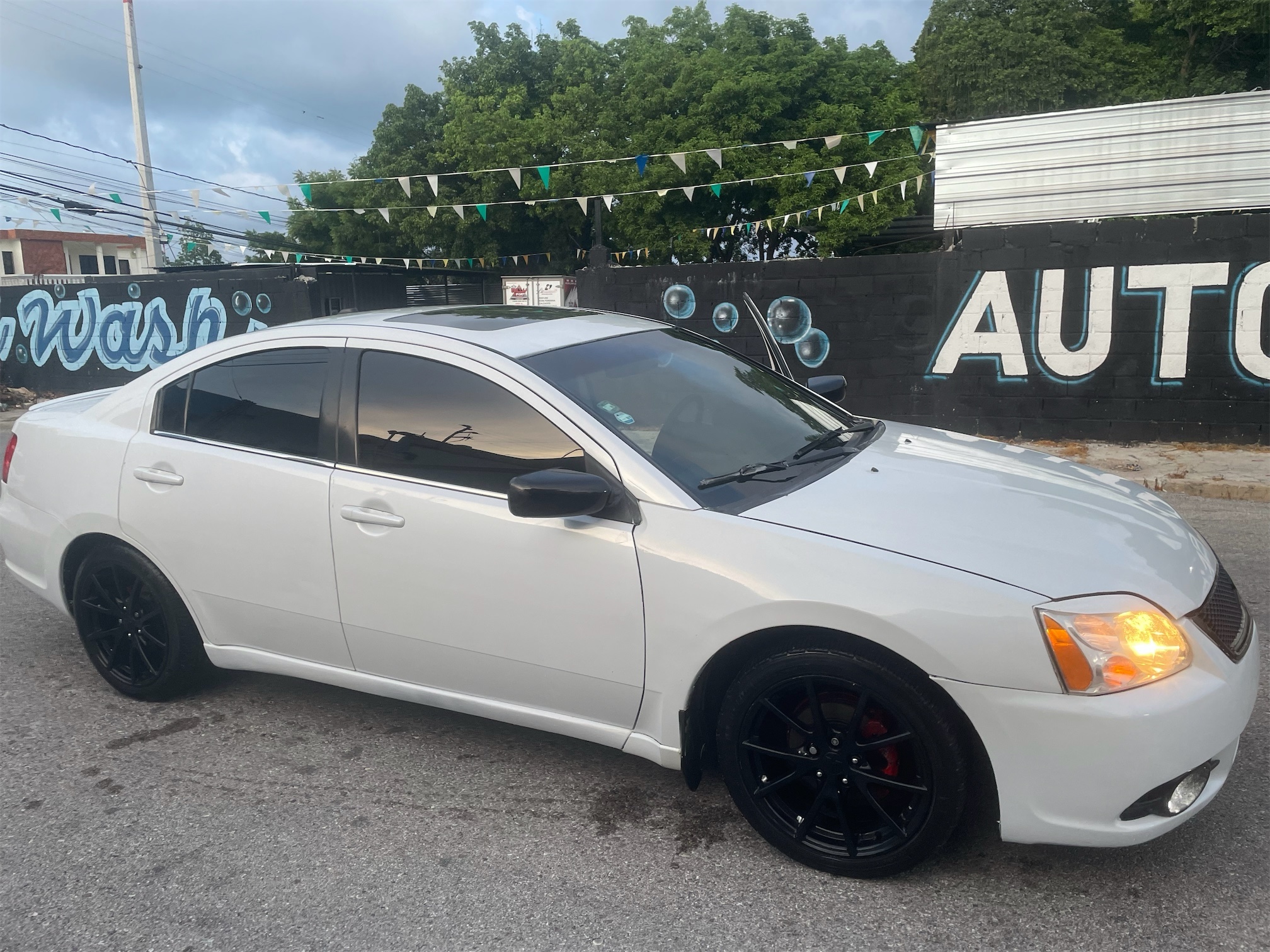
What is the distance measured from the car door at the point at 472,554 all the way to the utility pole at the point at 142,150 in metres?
21.2

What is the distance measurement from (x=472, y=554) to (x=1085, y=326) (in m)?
9.17

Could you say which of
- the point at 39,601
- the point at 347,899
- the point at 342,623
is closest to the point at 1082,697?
the point at 347,899

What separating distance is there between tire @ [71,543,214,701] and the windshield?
1.83 meters

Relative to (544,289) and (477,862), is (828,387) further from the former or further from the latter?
(544,289)

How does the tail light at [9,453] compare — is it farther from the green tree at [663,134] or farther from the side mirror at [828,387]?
the green tree at [663,134]

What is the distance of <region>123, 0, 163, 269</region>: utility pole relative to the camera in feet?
74.0

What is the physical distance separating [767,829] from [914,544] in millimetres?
942

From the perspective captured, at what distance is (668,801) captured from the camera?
10.4ft

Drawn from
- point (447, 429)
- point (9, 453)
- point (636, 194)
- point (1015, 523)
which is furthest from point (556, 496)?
point (636, 194)

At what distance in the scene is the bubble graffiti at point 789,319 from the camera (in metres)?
11.6

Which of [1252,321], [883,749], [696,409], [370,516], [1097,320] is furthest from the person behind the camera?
[1097,320]

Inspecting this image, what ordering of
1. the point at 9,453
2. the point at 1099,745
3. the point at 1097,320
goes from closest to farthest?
the point at 1099,745
the point at 9,453
the point at 1097,320

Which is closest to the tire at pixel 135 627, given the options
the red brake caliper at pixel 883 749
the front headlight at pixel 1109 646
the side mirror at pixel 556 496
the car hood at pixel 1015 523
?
the side mirror at pixel 556 496

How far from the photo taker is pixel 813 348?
11594 millimetres
